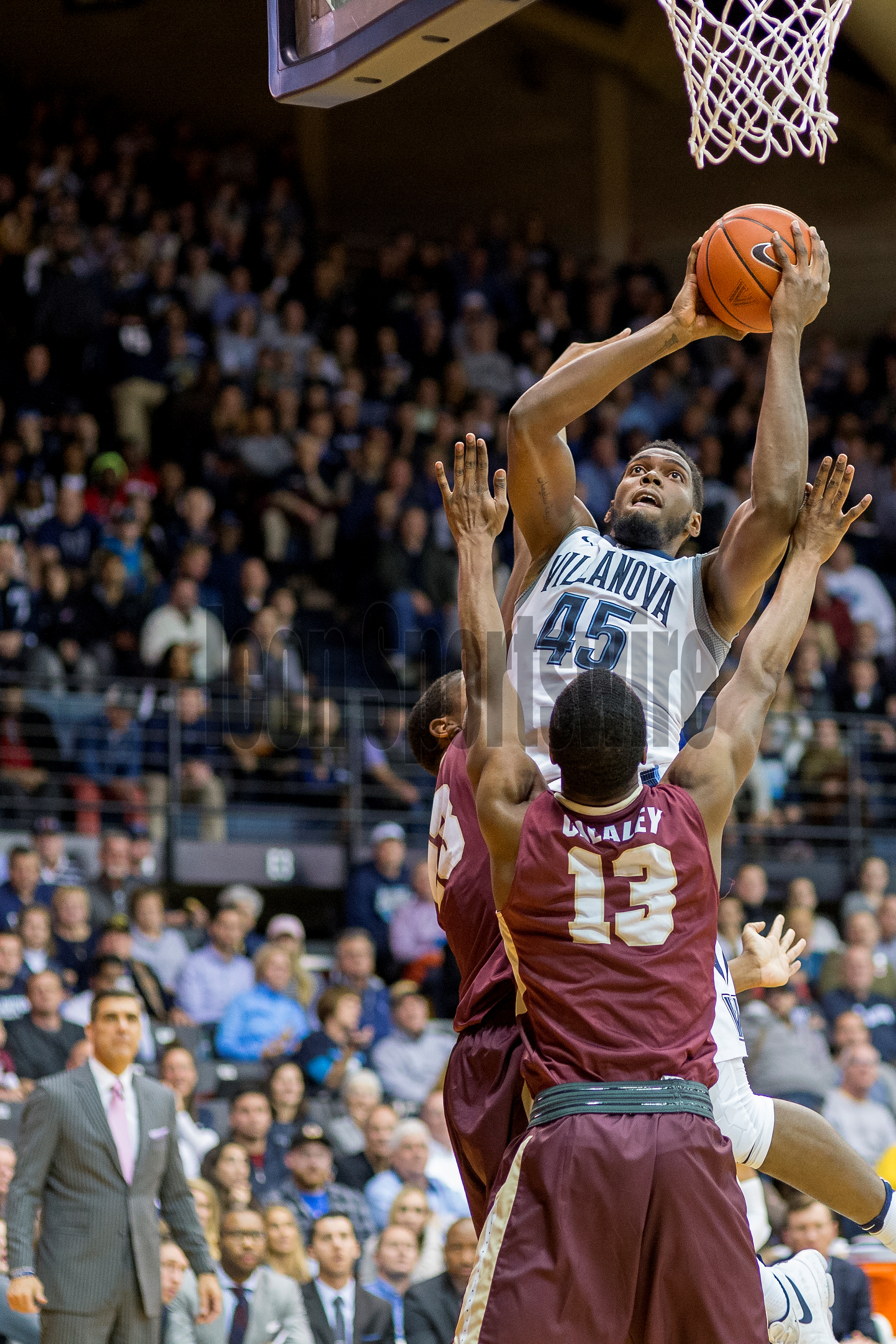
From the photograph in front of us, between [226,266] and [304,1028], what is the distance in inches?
312

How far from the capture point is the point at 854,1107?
424 inches

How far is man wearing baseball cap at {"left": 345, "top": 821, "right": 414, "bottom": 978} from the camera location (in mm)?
11922

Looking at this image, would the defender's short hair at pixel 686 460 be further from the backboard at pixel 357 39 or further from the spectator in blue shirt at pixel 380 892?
the spectator in blue shirt at pixel 380 892

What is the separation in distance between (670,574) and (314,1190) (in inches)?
193

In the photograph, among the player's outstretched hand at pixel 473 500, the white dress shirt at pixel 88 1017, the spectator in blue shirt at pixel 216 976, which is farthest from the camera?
the spectator in blue shirt at pixel 216 976

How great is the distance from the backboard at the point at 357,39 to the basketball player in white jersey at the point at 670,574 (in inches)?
35.8

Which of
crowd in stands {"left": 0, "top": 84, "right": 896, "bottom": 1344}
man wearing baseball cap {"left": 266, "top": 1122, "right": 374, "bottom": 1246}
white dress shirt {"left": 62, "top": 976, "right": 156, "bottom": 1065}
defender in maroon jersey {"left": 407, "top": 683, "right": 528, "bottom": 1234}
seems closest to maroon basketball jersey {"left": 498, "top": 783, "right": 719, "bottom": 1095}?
defender in maroon jersey {"left": 407, "top": 683, "right": 528, "bottom": 1234}

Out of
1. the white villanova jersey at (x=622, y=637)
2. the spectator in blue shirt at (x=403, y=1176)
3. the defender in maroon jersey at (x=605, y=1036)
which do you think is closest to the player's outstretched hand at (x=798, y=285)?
the white villanova jersey at (x=622, y=637)

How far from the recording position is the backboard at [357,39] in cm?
490

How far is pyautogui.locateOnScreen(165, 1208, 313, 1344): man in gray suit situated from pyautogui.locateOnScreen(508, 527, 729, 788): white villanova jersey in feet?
13.1

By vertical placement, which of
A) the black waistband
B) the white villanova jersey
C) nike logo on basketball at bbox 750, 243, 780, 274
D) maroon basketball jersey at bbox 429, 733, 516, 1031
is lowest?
the black waistband

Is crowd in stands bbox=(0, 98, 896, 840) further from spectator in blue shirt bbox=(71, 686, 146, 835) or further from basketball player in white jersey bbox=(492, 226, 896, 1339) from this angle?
basketball player in white jersey bbox=(492, 226, 896, 1339)

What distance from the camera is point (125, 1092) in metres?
7.73

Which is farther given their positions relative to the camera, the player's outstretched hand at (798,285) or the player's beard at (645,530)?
the player's beard at (645,530)
